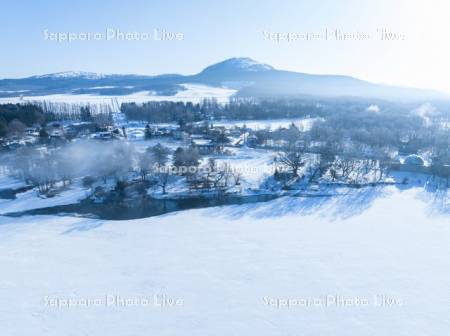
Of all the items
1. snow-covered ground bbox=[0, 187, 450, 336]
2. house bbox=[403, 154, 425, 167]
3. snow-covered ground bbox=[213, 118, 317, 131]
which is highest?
snow-covered ground bbox=[213, 118, 317, 131]

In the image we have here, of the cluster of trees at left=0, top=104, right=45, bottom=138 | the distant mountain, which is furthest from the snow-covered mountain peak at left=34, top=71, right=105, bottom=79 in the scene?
the cluster of trees at left=0, top=104, right=45, bottom=138

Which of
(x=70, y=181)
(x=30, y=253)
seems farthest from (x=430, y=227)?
(x=70, y=181)

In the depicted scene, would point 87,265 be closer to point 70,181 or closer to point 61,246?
point 61,246

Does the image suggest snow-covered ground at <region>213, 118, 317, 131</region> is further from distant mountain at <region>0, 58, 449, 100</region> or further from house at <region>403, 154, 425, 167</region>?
distant mountain at <region>0, 58, 449, 100</region>

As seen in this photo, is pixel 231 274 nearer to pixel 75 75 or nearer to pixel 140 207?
pixel 140 207

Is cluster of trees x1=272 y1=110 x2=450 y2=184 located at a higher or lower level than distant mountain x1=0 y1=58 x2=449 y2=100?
lower

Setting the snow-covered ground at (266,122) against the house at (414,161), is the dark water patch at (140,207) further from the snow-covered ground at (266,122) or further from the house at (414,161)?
the snow-covered ground at (266,122)
